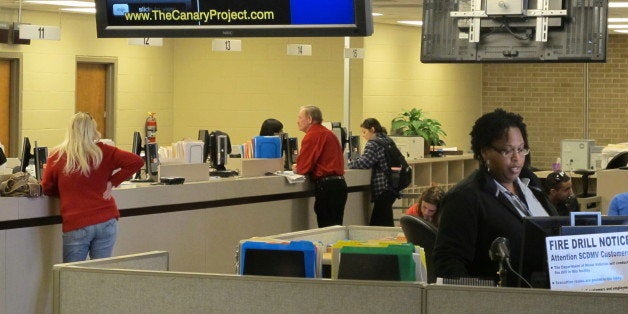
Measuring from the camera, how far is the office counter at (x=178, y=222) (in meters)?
6.94

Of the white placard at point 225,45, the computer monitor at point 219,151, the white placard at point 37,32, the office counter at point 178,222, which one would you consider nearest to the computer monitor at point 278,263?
the office counter at point 178,222

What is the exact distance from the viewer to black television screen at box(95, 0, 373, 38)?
5.23 metres

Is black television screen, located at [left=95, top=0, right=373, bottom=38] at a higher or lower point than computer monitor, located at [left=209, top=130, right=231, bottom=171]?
higher

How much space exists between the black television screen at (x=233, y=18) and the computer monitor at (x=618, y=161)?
6.21m

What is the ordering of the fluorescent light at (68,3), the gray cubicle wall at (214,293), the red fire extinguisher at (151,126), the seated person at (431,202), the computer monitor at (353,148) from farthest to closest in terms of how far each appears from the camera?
the red fire extinguisher at (151,126) < the fluorescent light at (68,3) < the computer monitor at (353,148) < the seated person at (431,202) < the gray cubicle wall at (214,293)

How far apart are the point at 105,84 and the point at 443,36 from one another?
9183 mm

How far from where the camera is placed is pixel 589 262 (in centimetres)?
317

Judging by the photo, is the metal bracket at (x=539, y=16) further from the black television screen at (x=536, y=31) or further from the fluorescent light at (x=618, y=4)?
the fluorescent light at (x=618, y=4)

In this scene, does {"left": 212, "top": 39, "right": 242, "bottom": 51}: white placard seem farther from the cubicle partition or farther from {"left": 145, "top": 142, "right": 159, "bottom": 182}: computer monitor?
the cubicle partition

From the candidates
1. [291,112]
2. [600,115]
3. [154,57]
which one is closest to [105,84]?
[154,57]

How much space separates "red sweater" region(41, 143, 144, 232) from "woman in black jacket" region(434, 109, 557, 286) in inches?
140

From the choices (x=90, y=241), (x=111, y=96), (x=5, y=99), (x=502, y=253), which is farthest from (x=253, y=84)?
(x=502, y=253)

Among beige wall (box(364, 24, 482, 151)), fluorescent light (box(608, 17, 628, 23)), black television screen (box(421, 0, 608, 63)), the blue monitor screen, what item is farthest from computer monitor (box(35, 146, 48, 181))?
fluorescent light (box(608, 17, 628, 23))

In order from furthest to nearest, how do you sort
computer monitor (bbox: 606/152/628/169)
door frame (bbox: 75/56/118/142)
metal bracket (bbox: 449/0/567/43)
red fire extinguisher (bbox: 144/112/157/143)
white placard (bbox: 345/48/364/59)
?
red fire extinguisher (bbox: 144/112/157/143) → door frame (bbox: 75/56/118/142) → white placard (bbox: 345/48/364/59) → computer monitor (bbox: 606/152/628/169) → metal bracket (bbox: 449/0/567/43)
